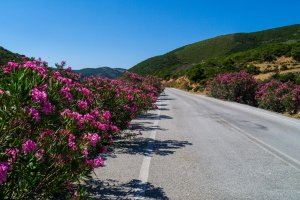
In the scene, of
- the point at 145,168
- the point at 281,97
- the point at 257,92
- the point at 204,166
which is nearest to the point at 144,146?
the point at 145,168

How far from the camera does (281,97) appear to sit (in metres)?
22.3

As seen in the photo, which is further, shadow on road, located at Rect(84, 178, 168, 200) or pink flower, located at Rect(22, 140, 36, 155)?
shadow on road, located at Rect(84, 178, 168, 200)

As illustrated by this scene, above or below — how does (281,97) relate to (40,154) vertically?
above

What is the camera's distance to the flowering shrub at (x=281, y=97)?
20.5 m

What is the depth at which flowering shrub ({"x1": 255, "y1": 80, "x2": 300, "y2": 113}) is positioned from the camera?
20.5m

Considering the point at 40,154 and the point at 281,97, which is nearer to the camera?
the point at 40,154

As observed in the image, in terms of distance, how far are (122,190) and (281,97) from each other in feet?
61.9

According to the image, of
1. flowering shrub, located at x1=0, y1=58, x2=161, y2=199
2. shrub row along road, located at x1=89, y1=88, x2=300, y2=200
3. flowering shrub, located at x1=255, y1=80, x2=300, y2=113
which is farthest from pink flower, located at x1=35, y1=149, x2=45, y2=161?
flowering shrub, located at x1=255, y1=80, x2=300, y2=113

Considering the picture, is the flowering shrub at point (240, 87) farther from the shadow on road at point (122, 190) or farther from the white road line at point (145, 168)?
the shadow on road at point (122, 190)

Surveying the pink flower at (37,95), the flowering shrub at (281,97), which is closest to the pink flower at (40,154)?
the pink flower at (37,95)

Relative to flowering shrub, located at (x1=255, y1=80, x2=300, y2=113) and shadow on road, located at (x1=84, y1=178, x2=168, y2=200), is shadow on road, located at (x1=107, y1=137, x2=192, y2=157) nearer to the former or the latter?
A: shadow on road, located at (x1=84, y1=178, x2=168, y2=200)

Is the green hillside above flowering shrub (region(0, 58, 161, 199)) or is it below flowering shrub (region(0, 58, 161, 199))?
above

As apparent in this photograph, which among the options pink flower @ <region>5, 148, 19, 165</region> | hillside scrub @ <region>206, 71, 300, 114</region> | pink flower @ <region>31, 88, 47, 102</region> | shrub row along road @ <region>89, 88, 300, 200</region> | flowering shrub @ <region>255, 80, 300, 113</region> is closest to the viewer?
pink flower @ <region>5, 148, 19, 165</region>

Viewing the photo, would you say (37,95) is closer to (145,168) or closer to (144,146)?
(145,168)
